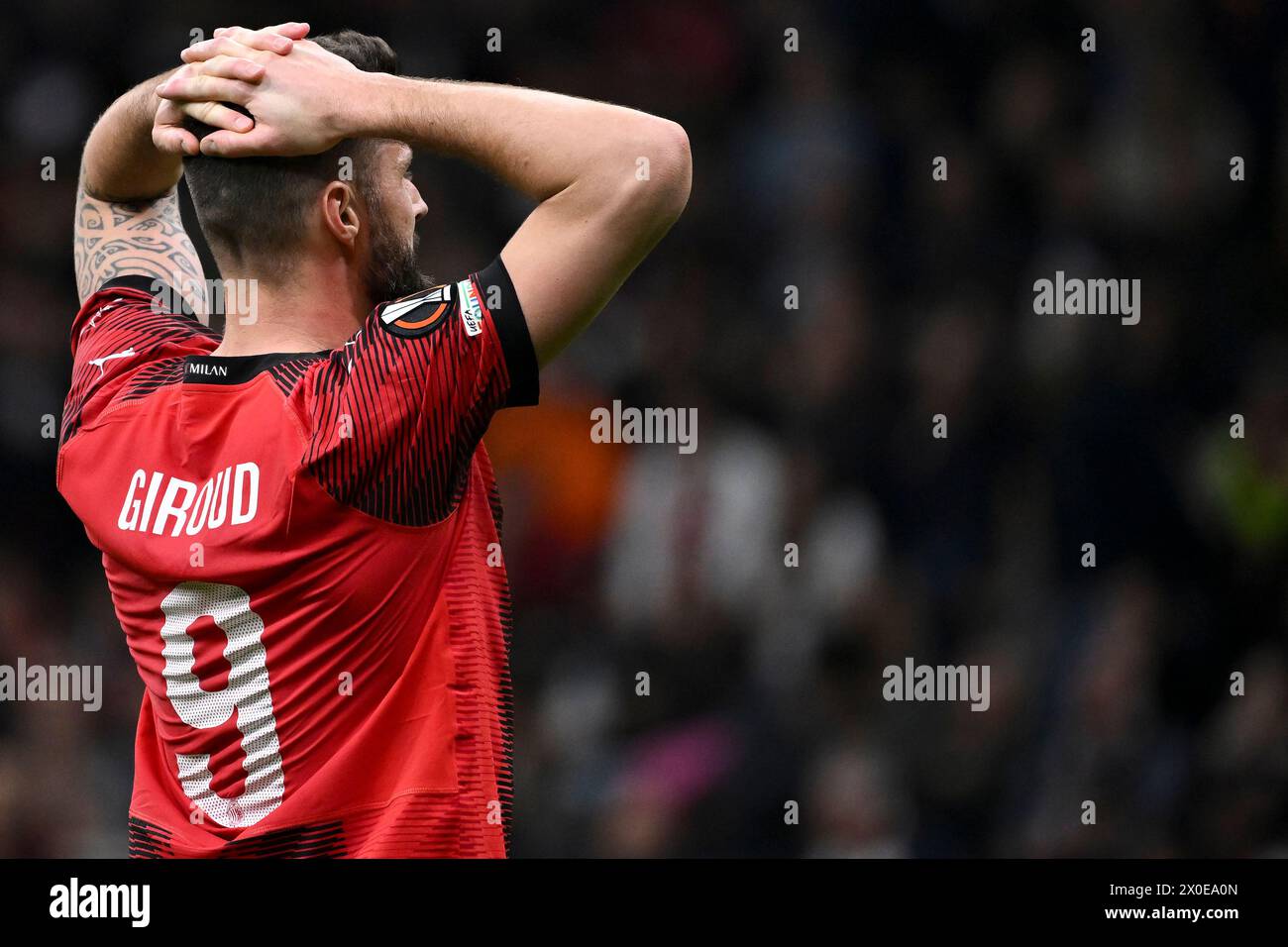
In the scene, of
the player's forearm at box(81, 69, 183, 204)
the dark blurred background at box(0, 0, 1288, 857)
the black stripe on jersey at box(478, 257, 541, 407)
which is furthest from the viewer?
the dark blurred background at box(0, 0, 1288, 857)

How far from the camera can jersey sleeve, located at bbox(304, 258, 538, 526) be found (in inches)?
82.0

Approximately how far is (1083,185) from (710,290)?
6.06 feet

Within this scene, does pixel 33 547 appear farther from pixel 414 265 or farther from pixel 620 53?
pixel 414 265

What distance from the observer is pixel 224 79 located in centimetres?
222

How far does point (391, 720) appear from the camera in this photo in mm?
2203

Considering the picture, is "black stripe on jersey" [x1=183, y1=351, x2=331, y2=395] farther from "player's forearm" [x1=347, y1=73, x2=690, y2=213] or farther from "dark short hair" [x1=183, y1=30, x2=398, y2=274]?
"player's forearm" [x1=347, y1=73, x2=690, y2=213]

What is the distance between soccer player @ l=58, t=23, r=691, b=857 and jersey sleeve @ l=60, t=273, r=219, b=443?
12 millimetres

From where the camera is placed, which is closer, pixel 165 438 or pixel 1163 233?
pixel 165 438

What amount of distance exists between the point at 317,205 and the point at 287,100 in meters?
0.19

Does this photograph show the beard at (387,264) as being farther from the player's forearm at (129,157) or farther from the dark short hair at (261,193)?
the player's forearm at (129,157)

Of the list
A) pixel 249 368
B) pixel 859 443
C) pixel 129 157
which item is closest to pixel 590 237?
pixel 249 368

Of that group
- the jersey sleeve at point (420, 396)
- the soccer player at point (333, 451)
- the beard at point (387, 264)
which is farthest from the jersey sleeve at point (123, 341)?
the jersey sleeve at point (420, 396)

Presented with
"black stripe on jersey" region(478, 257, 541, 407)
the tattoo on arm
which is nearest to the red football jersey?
"black stripe on jersey" region(478, 257, 541, 407)
